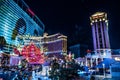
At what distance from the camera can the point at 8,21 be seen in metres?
81.8

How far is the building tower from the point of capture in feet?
265

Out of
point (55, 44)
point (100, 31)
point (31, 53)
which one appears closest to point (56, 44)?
point (55, 44)

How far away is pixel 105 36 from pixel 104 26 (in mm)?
5646

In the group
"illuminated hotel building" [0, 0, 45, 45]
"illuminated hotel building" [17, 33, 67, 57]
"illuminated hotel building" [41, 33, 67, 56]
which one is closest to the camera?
"illuminated hotel building" [0, 0, 45, 45]

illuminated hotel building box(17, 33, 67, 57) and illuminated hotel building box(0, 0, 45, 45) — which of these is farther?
illuminated hotel building box(17, 33, 67, 57)

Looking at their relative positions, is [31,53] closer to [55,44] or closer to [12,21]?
[12,21]

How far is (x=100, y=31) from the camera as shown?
83.1m

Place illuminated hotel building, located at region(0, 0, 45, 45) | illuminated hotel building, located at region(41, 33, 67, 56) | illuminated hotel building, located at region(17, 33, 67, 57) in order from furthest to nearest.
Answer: illuminated hotel building, located at region(41, 33, 67, 56) → illuminated hotel building, located at region(17, 33, 67, 57) → illuminated hotel building, located at region(0, 0, 45, 45)

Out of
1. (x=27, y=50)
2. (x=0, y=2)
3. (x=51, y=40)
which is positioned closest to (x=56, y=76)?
(x=27, y=50)

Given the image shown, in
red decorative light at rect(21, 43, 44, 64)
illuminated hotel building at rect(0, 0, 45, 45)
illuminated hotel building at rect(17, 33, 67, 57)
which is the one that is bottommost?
red decorative light at rect(21, 43, 44, 64)

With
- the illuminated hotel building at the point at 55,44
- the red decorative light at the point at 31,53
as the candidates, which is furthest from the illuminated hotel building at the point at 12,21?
the red decorative light at the point at 31,53

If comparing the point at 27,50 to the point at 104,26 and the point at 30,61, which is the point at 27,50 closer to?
the point at 30,61

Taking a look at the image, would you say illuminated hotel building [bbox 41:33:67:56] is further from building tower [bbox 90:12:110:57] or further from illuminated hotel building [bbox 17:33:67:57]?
building tower [bbox 90:12:110:57]

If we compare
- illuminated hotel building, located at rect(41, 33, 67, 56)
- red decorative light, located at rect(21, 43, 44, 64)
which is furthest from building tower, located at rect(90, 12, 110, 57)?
red decorative light, located at rect(21, 43, 44, 64)
